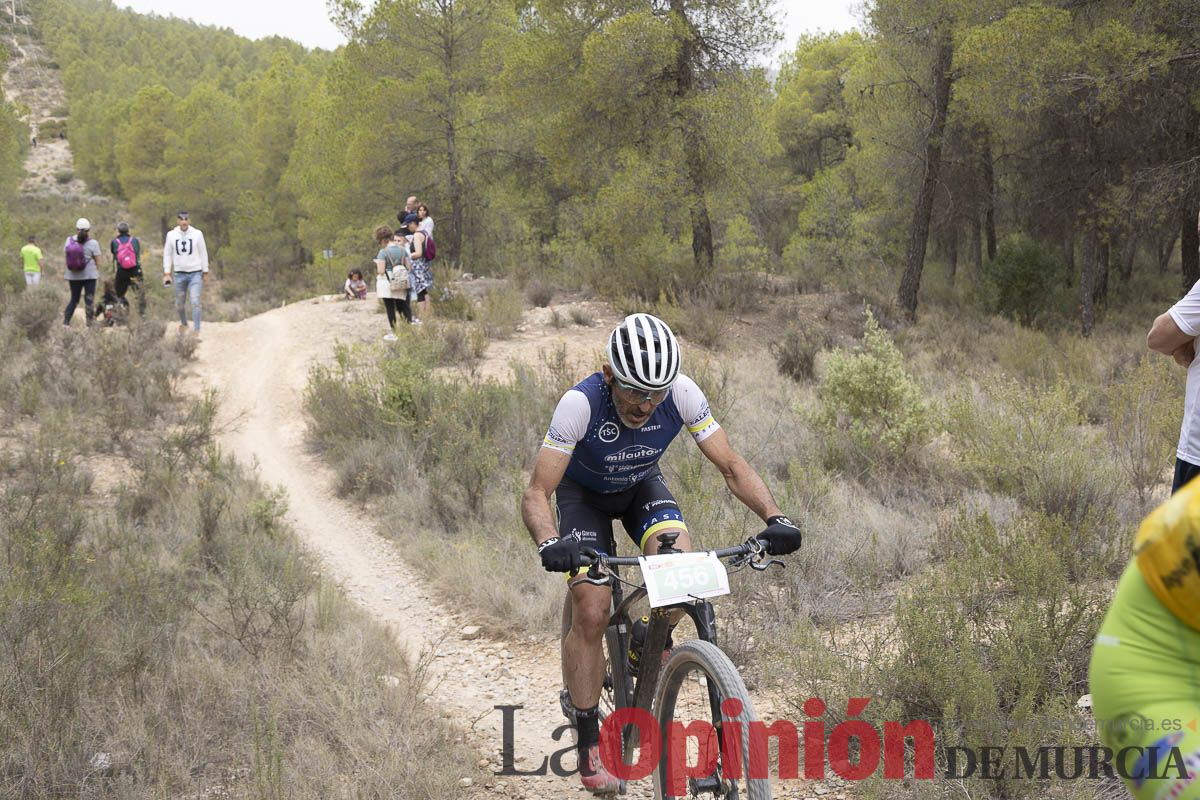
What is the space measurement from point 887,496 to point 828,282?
1477cm

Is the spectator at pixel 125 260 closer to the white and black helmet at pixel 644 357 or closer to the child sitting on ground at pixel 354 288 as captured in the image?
the child sitting on ground at pixel 354 288

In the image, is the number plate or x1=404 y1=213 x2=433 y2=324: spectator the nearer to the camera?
the number plate

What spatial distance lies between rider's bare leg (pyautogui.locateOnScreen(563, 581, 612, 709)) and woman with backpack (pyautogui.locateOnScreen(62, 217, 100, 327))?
11.7 m

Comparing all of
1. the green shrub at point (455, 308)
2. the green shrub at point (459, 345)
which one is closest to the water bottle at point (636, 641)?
the green shrub at point (459, 345)

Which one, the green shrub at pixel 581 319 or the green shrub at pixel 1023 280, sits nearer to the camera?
the green shrub at pixel 581 319

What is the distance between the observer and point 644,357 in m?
3.15

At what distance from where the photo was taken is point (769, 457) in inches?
287

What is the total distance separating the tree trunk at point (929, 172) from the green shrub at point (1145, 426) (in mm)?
10237

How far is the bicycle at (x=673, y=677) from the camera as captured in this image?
2.63 m

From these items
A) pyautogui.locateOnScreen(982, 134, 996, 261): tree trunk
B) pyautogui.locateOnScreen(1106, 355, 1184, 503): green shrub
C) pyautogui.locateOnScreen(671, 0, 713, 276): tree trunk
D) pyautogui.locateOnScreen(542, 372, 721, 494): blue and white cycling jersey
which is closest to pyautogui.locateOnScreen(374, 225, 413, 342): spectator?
pyautogui.locateOnScreen(671, 0, 713, 276): tree trunk

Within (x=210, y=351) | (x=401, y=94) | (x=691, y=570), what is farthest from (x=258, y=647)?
(x=401, y=94)

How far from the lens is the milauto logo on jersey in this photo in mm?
2678

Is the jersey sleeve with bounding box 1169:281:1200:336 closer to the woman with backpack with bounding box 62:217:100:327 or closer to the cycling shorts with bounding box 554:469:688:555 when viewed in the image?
the cycling shorts with bounding box 554:469:688:555

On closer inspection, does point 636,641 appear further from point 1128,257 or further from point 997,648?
point 1128,257
